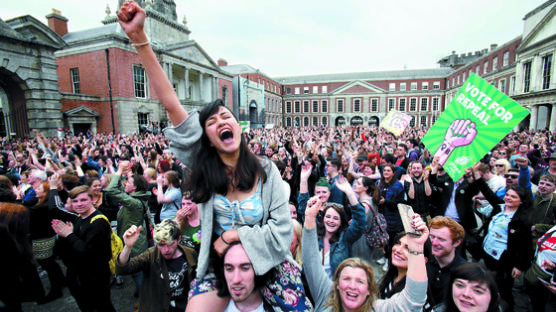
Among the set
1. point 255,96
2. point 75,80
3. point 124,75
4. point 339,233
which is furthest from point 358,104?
point 339,233

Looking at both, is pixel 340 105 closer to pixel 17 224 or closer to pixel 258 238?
pixel 17 224

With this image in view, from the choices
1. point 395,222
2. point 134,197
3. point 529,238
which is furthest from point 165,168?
point 529,238

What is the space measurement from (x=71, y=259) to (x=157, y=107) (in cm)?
2373

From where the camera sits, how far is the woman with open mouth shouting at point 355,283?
5.25ft

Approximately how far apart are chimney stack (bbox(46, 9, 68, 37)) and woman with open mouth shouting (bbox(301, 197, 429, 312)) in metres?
30.9

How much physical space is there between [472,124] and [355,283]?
11.5 ft

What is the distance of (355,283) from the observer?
177cm

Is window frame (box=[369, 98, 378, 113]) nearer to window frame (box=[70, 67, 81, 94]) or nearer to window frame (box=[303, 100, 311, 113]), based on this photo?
window frame (box=[303, 100, 311, 113])

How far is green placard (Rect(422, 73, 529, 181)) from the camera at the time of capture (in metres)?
3.55

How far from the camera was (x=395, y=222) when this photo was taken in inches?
166

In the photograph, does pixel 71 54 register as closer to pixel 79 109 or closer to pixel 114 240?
pixel 79 109

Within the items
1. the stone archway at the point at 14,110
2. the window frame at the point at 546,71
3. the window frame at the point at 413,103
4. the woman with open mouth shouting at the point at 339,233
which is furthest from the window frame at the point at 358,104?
the woman with open mouth shouting at the point at 339,233

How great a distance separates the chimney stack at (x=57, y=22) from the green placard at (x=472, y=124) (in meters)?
30.7

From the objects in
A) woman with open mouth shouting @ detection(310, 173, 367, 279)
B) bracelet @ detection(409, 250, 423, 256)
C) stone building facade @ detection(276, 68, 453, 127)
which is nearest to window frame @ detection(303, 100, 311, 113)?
stone building facade @ detection(276, 68, 453, 127)
